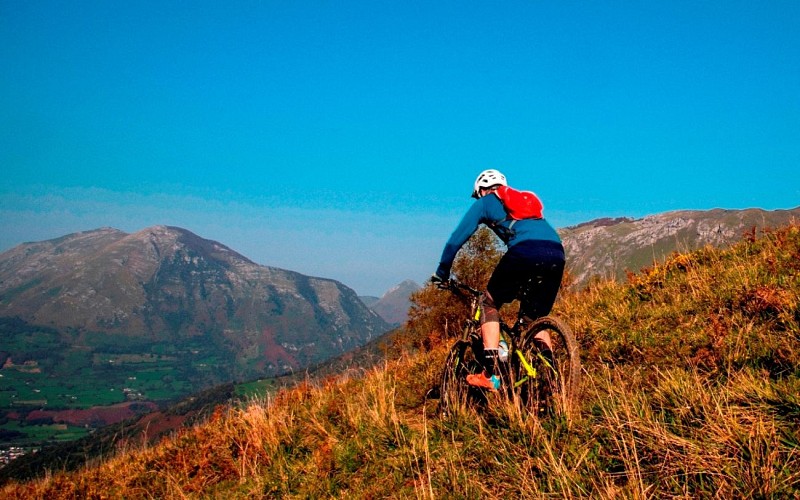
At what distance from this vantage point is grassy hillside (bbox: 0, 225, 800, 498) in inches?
136

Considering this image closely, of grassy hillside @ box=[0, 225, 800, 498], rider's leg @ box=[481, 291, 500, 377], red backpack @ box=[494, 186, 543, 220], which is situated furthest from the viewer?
rider's leg @ box=[481, 291, 500, 377]

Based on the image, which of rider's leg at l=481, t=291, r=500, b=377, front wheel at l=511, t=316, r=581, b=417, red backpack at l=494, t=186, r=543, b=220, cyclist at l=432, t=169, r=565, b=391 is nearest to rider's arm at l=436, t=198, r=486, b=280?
cyclist at l=432, t=169, r=565, b=391

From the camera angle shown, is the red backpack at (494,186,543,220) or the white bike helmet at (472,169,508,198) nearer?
the red backpack at (494,186,543,220)

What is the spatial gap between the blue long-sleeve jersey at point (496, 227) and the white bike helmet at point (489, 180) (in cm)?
26

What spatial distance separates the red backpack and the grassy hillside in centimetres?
210

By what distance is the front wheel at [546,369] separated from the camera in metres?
5.00

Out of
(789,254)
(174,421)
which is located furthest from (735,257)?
(174,421)

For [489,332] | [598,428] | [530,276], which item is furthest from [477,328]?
[598,428]

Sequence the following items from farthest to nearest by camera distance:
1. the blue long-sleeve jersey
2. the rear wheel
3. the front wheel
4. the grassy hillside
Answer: the rear wheel
the blue long-sleeve jersey
the front wheel
the grassy hillside

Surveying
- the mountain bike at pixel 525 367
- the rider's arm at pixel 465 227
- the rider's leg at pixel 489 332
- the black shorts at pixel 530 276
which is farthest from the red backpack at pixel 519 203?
the mountain bike at pixel 525 367

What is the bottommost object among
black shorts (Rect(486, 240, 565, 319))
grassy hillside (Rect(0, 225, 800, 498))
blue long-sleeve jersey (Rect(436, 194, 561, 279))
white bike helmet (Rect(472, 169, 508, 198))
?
grassy hillside (Rect(0, 225, 800, 498))

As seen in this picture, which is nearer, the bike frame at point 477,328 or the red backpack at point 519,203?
the red backpack at point 519,203

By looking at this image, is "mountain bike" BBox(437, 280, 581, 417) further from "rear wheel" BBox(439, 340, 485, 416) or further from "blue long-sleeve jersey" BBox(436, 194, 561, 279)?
"blue long-sleeve jersey" BBox(436, 194, 561, 279)

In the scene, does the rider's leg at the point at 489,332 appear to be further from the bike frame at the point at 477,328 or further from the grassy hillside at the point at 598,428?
the grassy hillside at the point at 598,428
